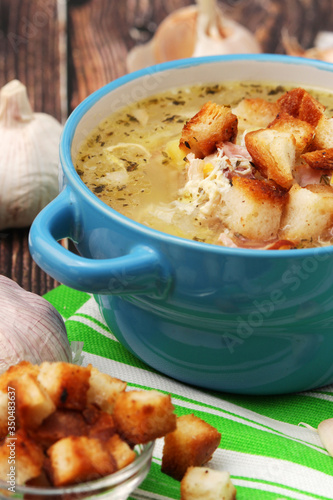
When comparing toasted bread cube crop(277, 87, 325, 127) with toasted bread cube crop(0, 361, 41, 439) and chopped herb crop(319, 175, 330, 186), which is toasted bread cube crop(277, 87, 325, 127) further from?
toasted bread cube crop(0, 361, 41, 439)

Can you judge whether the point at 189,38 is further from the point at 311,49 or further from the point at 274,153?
the point at 274,153

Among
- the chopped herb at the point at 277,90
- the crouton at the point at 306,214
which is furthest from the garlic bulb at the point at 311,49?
the crouton at the point at 306,214

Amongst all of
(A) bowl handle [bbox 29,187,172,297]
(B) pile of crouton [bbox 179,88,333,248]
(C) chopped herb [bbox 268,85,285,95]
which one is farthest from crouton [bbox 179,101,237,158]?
(C) chopped herb [bbox 268,85,285,95]

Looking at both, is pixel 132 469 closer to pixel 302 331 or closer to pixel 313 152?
pixel 302 331

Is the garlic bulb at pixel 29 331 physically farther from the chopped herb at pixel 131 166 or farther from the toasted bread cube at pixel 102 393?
the chopped herb at pixel 131 166

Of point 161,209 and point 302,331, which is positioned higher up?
point 161,209

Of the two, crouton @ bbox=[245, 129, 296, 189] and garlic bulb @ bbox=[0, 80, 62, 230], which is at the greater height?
crouton @ bbox=[245, 129, 296, 189]

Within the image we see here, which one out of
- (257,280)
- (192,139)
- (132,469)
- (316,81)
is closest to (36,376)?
(132,469)

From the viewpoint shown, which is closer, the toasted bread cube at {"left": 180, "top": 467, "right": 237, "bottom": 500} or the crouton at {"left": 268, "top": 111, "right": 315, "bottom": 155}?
the toasted bread cube at {"left": 180, "top": 467, "right": 237, "bottom": 500}
